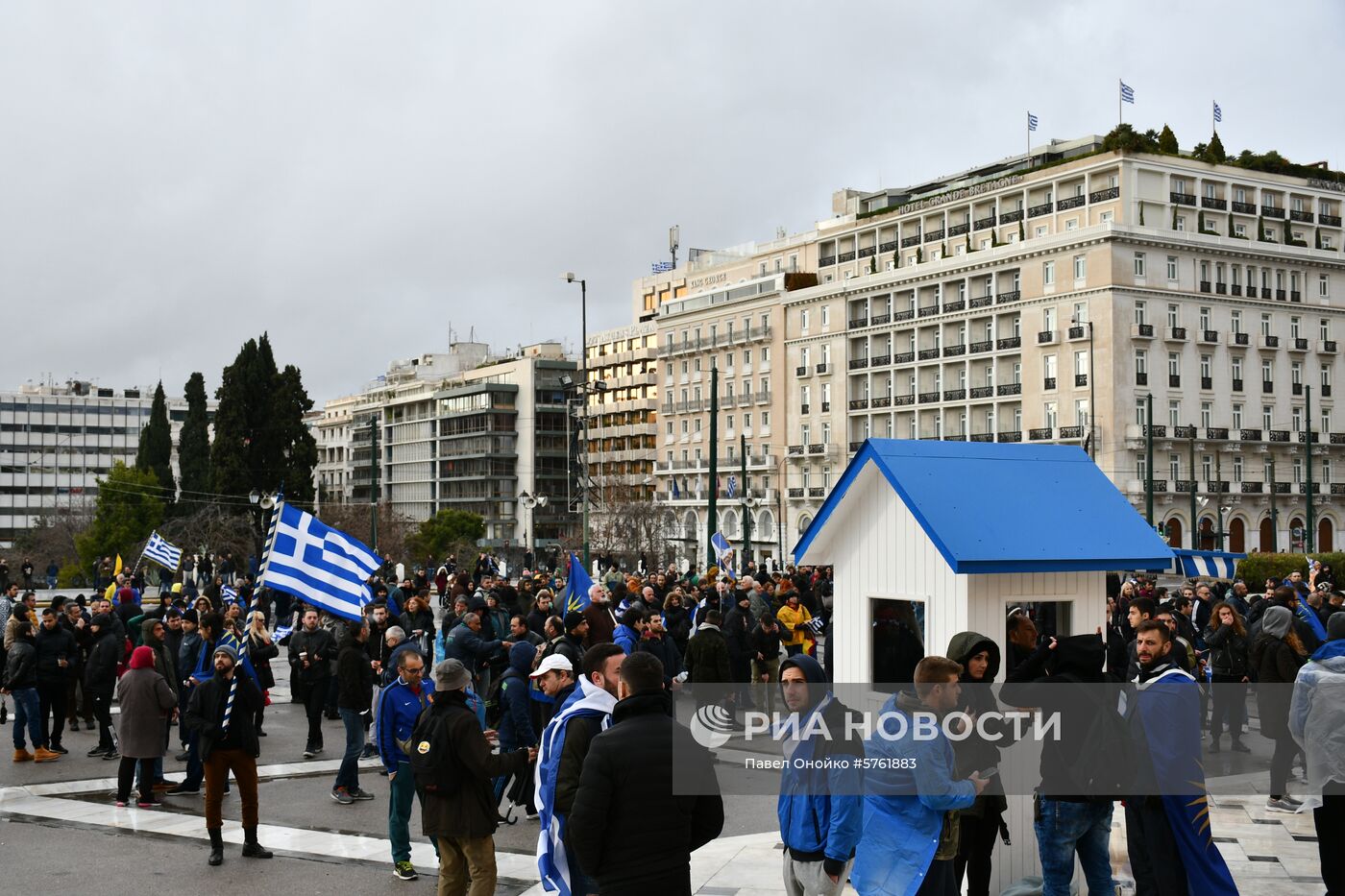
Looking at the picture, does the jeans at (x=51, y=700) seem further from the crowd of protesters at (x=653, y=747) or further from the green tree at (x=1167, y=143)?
the green tree at (x=1167, y=143)

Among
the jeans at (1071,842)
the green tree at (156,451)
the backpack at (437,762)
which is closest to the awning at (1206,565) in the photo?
the jeans at (1071,842)

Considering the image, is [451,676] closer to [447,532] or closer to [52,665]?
[52,665]

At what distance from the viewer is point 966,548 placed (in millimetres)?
8539

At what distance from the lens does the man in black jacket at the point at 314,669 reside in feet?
49.5

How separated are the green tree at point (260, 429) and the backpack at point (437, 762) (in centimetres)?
6245

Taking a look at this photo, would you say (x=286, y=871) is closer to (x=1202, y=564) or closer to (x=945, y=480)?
(x=945, y=480)

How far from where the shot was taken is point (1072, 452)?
10.1 m

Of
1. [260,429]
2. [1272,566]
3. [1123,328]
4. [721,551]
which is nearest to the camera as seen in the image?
[721,551]

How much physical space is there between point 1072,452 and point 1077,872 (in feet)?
10.5

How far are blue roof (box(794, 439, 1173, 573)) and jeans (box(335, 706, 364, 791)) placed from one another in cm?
470

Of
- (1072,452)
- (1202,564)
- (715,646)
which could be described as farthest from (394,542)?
(1072,452)

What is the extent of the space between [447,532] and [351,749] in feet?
280

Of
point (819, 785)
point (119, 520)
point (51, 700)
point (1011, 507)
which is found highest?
point (119, 520)

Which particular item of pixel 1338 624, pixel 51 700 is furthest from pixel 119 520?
pixel 1338 624
